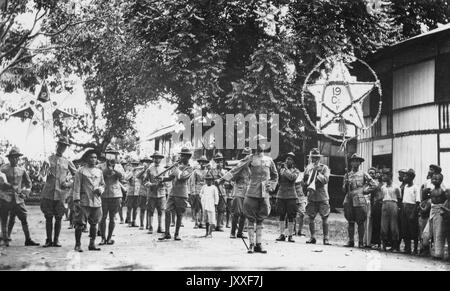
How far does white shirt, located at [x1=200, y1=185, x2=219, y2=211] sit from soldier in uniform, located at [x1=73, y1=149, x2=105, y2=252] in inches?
166

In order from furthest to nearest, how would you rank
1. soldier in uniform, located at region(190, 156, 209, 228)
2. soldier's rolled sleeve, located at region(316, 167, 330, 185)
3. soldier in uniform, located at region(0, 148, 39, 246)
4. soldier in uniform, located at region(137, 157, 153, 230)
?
soldier in uniform, located at region(190, 156, 209, 228)
soldier in uniform, located at region(137, 157, 153, 230)
soldier's rolled sleeve, located at region(316, 167, 330, 185)
soldier in uniform, located at region(0, 148, 39, 246)

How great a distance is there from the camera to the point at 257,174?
10.4m

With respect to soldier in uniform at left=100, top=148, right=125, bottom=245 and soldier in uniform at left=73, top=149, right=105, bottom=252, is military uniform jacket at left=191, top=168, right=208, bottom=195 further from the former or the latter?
soldier in uniform at left=73, top=149, right=105, bottom=252

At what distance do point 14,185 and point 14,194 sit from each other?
19 centimetres

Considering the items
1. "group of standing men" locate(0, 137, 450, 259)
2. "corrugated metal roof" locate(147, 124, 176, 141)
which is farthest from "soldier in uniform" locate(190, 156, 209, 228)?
"corrugated metal roof" locate(147, 124, 176, 141)

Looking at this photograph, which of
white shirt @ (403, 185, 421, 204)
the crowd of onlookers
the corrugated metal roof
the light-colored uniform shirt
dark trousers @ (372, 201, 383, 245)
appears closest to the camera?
the crowd of onlookers

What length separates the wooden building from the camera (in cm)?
1695

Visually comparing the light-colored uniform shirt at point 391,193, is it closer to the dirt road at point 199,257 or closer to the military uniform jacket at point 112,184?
the dirt road at point 199,257

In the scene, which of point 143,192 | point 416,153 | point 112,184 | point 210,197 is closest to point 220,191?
point 210,197

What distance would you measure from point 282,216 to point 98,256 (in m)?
4.97

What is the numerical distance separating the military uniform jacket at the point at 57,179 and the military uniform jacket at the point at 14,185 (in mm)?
603

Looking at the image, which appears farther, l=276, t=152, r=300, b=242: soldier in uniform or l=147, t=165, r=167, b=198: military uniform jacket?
l=147, t=165, r=167, b=198: military uniform jacket

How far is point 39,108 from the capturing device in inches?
688

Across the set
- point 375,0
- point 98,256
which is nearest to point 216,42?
point 375,0
